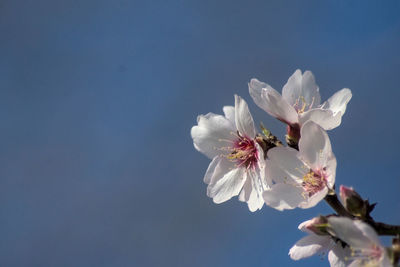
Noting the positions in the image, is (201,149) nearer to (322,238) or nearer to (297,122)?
(297,122)

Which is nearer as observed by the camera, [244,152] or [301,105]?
[244,152]

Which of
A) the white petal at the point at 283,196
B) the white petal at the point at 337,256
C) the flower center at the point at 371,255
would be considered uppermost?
the white petal at the point at 283,196

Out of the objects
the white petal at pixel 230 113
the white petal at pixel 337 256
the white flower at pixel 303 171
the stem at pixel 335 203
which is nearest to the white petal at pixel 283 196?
the white flower at pixel 303 171

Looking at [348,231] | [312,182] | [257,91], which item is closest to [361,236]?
[348,231]

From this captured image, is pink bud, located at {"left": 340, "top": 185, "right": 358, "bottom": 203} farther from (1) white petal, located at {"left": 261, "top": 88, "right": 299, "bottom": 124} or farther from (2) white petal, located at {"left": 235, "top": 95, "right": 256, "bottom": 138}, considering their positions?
(2) white petal, located at {"left": 235, "top": 95, "right": 256, "bottom": 138}

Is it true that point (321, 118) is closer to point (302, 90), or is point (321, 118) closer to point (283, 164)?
point (283, 164)

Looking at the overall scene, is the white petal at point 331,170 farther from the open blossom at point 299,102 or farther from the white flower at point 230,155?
the white flower at point 230,155
